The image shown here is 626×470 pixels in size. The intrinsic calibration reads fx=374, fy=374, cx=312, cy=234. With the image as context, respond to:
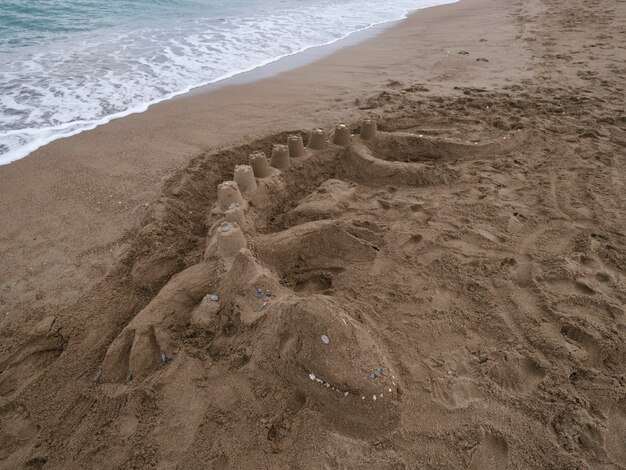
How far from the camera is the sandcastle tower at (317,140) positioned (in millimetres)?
3408

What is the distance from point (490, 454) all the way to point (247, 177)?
2.26 metres

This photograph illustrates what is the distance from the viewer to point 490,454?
55.8 inches

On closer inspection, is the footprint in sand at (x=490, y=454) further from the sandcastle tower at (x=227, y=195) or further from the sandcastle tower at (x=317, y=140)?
the sandcastle tower at (x=317, y=140)

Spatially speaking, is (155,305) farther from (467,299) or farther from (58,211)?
(467,299)

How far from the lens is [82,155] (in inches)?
137

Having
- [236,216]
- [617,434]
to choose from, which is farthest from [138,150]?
[617,434]

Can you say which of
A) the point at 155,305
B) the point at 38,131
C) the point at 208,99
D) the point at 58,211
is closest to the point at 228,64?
the point at 208,99

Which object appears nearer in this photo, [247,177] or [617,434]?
[617,434]

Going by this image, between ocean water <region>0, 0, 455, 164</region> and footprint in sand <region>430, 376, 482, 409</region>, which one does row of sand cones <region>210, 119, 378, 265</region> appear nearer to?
footprint in sand <region>430, 376, 482, 409</region>

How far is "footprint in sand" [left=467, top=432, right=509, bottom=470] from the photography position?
139cm

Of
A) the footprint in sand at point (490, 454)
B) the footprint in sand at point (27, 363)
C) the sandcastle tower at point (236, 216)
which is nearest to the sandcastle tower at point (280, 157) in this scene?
the sandcastle tower at point (236, 216)

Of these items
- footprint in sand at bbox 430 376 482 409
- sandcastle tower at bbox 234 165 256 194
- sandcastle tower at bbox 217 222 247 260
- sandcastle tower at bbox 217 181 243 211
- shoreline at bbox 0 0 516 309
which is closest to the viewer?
footprint in sand at bbox 430 376 482 409

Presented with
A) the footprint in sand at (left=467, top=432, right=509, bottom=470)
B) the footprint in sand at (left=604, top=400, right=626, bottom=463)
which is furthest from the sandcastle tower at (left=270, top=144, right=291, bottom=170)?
the footprint in sand at (left=604, top=400, right=626, bottom=463)

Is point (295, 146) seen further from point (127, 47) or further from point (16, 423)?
point (127, 47)
